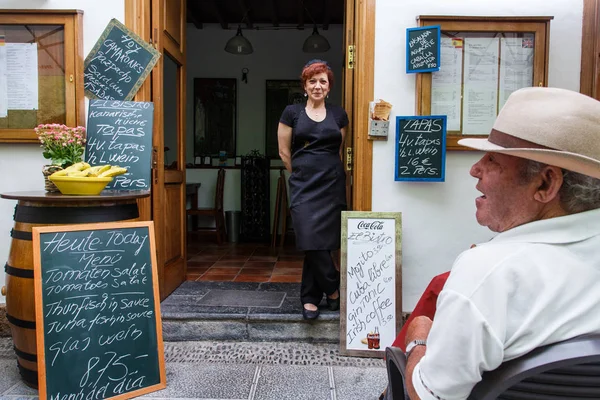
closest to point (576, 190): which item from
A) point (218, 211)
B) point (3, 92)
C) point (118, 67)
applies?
point (118, 67)

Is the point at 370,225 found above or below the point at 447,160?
below

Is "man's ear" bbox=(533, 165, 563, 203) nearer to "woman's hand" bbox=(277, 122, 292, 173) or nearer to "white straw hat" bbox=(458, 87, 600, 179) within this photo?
"white straw hat" bbox=(458, 87, 600, 179)

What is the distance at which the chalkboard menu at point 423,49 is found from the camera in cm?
257

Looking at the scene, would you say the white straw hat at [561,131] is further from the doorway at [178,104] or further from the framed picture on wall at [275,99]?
the framed picture on wall at [275,99]

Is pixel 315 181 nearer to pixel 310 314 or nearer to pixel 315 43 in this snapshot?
pixel 310 314

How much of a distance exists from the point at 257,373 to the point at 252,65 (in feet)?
17.6

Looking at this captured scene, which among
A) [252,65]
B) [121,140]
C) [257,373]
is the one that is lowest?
[257,373]

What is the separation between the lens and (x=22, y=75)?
2.70 m

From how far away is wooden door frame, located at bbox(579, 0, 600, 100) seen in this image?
2604mm

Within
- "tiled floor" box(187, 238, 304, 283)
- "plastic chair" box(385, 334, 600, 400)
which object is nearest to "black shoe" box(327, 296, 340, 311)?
"tiled floor" box(187, 238, 304, 283)

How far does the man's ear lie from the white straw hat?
0.04 meters

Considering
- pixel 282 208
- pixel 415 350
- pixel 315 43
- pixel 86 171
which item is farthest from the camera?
pixel 315 43

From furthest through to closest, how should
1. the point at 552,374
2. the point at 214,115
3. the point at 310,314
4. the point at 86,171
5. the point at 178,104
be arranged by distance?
the point at 214,115, the point at 178,104, the point at 310,314, the point at 86,171, the point at 552,374

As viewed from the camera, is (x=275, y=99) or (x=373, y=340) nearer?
(x=373, y=340)
